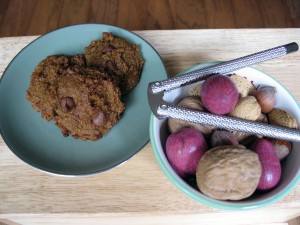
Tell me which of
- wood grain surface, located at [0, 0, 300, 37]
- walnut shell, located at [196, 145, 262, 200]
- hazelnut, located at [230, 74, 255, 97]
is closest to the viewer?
walnut shell, located at [196, 145, 262, 200]

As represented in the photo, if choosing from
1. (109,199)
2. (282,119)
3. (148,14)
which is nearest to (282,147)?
(282,119)

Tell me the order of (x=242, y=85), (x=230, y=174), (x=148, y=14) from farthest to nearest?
(x=148, y=14)
(x=242, y=85)
(x=230, y=174)

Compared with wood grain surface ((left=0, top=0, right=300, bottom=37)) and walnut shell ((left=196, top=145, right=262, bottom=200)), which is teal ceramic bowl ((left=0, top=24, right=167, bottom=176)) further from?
wood grain surface ((left=0, top=0, right=300, bottom=37))

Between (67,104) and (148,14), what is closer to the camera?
(67,104)

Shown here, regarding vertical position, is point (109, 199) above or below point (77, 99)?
below

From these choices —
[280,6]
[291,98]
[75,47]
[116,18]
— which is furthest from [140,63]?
[280,6]

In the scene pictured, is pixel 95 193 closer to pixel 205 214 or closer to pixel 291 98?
pixel 205 214

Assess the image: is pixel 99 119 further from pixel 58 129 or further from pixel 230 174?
pixel 230 174

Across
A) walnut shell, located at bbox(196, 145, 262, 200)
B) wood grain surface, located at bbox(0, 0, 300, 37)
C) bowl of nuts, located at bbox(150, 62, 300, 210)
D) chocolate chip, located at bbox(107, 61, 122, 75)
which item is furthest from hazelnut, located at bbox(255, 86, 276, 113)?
wood grain surface, located at bbox(0, 0, 300, 37)
